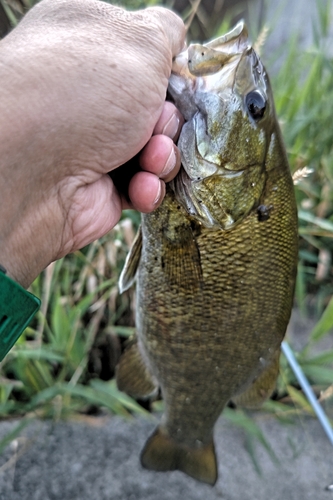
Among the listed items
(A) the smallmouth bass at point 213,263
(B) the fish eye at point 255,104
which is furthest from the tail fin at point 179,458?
(B) the fish eye at point 255,104

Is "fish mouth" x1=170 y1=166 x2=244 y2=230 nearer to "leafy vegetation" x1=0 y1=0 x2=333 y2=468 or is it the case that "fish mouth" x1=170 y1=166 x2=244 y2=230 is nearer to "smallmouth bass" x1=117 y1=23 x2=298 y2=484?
"smallmouth bass" x1=117 y1=23 x2=298 y2=484

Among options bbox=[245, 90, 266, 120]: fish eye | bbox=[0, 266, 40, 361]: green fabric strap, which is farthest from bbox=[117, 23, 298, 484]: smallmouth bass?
bbox=[0, 266, 40, 361]: green fabric strap

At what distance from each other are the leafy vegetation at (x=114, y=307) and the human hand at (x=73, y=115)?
1.88 feet

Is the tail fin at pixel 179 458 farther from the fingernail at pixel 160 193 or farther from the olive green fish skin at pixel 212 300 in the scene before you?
the fingernail at pixel 160 193

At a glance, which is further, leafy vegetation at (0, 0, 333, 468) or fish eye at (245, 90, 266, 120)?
leafy vegetation at (0, 0, 333, 468)

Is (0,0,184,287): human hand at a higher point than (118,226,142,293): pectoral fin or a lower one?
higher

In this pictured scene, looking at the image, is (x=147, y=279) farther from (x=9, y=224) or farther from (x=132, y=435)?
(x=132, y=435)

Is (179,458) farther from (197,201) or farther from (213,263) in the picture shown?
(197,201)

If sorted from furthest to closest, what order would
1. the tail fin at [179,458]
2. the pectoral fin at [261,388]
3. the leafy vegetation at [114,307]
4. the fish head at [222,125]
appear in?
the leafy vegetation at [114,307] < the tail fin at [179,458] < the pectoral fin at [261,388] < the fish head at [222,125]

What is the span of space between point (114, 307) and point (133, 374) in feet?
1.72

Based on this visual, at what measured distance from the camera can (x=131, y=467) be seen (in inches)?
68.9

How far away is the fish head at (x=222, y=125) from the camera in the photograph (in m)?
1.02

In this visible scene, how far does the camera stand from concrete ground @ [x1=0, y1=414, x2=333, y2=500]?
165cm

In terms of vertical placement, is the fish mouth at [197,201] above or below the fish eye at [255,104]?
below
